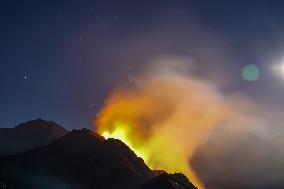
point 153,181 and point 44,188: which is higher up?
point 153,181

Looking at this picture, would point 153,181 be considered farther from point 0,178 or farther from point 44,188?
point 0,178

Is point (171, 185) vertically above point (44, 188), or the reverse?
point (171, 185)

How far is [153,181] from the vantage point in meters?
199

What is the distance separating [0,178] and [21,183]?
1051 cm

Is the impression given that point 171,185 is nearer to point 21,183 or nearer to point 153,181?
point 153,181

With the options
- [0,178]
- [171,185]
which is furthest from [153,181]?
[0,178]

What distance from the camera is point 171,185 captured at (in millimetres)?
195750

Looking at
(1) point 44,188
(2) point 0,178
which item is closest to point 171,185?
(1) point 44,188

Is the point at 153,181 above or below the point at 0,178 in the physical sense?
above

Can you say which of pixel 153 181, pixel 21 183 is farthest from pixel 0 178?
pixel 153 181

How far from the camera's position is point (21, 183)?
19525cm

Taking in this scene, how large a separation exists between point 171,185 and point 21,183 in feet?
249

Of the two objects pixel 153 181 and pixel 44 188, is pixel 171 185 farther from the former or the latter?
pixel 44 188

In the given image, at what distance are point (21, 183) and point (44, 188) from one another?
1170cm
